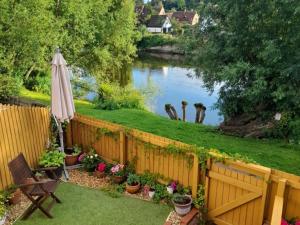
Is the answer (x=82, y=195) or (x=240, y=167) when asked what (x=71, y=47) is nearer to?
(x=82, y=195)

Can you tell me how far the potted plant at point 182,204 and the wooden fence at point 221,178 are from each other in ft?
0.64

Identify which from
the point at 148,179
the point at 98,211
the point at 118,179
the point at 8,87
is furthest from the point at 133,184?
the point at 8,87

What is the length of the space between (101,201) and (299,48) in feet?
19.9

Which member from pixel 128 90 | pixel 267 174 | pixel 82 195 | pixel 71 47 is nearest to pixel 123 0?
A: pixel 71 47

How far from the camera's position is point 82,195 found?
675 centimetres

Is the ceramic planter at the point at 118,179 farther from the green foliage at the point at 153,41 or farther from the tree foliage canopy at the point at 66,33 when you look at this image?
the green foliage at the point at 153,41

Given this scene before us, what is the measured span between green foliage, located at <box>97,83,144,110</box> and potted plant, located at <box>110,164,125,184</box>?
478 centimetres

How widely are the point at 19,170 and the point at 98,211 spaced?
1706mm

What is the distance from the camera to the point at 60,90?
7.00 metres

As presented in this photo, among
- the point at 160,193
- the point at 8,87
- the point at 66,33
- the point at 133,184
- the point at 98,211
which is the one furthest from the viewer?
the point at 66,33

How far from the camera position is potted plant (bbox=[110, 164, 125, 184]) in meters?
7.21

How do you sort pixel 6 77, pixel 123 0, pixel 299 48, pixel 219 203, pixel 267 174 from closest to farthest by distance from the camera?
pixel 267 174, pixel 219 203, pixel 299 48, pixel 6 77, pixel 123 0

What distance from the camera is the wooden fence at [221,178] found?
A: 4906mm

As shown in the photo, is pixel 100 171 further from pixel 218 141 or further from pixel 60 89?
pixel 218 141
